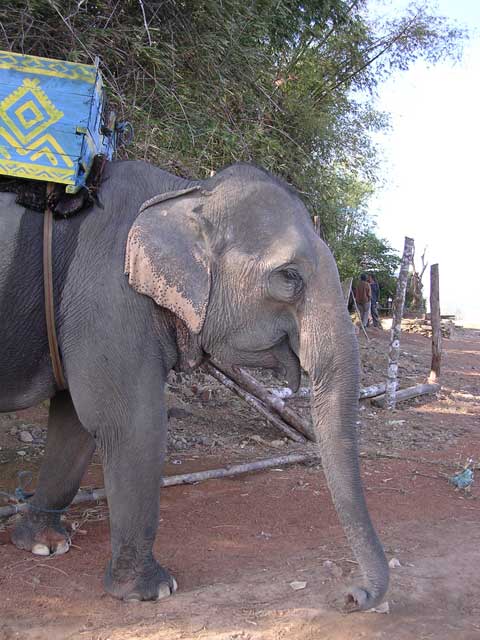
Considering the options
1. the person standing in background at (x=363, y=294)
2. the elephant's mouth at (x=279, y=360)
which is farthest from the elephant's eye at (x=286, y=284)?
the person standing in background at (x=363, y=294)

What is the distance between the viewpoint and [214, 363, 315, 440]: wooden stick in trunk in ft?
Result: 22.4

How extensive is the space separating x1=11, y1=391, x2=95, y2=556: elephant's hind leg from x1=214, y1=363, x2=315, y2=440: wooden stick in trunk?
9.37 feet

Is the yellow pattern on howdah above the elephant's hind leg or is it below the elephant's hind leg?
above

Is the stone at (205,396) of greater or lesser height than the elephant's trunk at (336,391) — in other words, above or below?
below

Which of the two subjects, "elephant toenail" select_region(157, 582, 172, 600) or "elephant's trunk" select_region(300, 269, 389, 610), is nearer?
"elephant's trunk" select_region(300, 269, 389, 610)

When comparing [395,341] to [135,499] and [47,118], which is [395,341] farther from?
[47,118]

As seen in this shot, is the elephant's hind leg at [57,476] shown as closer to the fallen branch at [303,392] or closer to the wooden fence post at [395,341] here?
the fallen branch at [303,392]

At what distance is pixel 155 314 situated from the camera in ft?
11.1

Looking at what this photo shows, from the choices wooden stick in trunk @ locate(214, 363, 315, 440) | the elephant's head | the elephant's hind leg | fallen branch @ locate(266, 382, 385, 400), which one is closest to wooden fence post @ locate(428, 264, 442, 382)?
fallen branch @ locate(266, 382, 385, 400)

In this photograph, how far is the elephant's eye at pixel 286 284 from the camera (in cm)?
325

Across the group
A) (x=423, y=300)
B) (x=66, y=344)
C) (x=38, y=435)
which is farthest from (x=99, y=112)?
(x=423, y=300)

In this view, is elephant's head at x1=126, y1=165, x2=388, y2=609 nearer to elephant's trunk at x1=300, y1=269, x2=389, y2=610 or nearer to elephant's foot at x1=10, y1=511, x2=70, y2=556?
elephant's trunk at x1=300, y1=269, x2=389, y2=610

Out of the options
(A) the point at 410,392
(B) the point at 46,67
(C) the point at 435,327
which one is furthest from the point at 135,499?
(C) the point at 435,327

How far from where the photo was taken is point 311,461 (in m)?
6.17
